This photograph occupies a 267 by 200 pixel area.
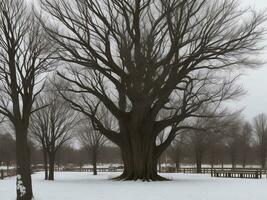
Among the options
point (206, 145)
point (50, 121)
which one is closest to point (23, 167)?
point (50, 121)

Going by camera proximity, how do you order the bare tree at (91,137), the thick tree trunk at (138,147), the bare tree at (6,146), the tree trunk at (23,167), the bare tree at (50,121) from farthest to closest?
the bare tree at (6,146) < the bare tree at (91,137) < the bare tree at (50,121) < the thick tree trunk at (138,147) < the tree trunk at (23,167)

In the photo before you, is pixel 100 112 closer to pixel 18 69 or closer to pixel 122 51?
pixel 122 51

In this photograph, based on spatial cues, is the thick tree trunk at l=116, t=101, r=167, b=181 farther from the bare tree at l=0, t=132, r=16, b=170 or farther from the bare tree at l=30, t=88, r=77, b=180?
the bare tree at l=0, t=132, r=16, b=170

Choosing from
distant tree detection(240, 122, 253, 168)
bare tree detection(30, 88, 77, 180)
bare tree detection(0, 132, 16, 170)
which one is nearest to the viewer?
bare tree detection(30, 88, 77, 180)

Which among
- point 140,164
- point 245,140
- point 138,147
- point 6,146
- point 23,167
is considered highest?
point 245,140

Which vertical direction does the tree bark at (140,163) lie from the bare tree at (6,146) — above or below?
below

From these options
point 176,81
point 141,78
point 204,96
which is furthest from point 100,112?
point 141,78

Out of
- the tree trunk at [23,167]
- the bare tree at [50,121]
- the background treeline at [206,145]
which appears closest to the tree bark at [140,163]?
the background treeline at [206,145]

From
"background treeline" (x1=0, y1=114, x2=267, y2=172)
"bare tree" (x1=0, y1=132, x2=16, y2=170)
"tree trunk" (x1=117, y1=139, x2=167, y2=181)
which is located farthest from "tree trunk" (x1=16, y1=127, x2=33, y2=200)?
"bare tree" (x1=0, y1=132, x2=16, y2=170)

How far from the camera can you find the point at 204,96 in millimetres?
33469

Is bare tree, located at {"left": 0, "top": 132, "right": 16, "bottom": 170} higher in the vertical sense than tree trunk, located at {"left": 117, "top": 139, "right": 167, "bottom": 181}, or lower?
higher

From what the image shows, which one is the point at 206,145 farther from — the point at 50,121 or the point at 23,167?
the point at 23,167

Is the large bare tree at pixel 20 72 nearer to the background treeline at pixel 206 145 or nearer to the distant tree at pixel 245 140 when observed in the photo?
the background treeline at pixel 206 145

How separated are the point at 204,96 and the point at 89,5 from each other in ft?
40.0
